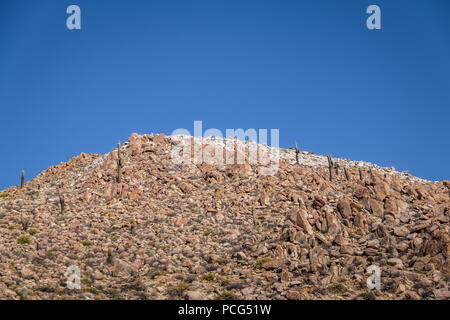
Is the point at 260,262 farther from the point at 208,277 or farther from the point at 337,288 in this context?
the point at 337,288

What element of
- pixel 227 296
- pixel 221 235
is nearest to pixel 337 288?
pixel 227 296

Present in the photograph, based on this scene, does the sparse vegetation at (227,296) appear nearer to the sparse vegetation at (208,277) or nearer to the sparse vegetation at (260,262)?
the sparse vegetation at (208,277)

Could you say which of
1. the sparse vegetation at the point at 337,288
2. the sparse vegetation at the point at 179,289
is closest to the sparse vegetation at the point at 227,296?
the sparse vegetation at the point at 179,289

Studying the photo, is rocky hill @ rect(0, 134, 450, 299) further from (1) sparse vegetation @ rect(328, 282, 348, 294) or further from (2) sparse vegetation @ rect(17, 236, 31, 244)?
(2) sparse vegetation @ rect(17, 236, 31, 244)

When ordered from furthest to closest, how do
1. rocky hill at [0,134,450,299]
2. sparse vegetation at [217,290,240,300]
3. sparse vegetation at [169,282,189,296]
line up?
sparse vegetation at [169,282,189,296] < rocky hill at [0,134,450,299] < sparse vegetation at [217,290,240,300]

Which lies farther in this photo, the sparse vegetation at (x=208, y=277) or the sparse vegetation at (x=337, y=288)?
the sparse vegetation at (x=208, y=277)

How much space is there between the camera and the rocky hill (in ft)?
75.3

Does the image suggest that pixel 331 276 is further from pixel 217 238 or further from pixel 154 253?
pixel 154 253

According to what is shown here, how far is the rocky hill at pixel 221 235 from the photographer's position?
22.9 meters

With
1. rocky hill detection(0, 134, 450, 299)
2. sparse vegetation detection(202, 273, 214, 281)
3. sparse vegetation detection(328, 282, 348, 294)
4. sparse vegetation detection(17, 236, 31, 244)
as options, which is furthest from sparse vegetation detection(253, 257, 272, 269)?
sparse vegetation detection(17, 236, 31, 244)

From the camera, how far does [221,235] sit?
105ft

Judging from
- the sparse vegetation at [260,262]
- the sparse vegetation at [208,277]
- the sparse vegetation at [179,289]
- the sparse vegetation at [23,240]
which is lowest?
the sparse vegetation at [179,289]
